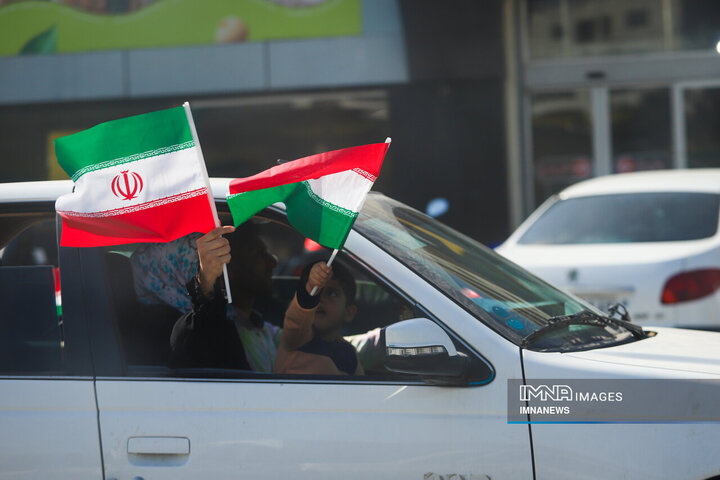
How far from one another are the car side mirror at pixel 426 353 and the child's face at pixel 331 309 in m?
0.69

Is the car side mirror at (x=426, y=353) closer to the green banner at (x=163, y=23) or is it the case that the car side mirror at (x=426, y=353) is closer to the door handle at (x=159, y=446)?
the door handle at (x=159, y=446)

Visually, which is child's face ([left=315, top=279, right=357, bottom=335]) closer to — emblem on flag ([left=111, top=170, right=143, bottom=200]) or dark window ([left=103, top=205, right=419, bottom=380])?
dark window ([left=103, top=205, right=419, bottom=380])

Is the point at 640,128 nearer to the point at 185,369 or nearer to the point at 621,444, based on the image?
the point at 621,444

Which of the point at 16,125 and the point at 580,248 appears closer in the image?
the point at 580,248

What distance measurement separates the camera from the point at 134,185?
2.67 m

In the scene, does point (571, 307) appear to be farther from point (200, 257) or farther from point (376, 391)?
point (200, 257)

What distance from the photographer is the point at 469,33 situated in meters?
12.4

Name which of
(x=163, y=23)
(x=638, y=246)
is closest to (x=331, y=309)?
(x=638, y=246)

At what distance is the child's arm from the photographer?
2938 millimetres

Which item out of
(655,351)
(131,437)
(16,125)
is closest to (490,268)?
(655,351)

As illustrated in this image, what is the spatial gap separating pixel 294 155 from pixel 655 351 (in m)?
10.3

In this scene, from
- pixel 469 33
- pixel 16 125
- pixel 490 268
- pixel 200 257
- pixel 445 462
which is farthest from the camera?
pixel 16 125

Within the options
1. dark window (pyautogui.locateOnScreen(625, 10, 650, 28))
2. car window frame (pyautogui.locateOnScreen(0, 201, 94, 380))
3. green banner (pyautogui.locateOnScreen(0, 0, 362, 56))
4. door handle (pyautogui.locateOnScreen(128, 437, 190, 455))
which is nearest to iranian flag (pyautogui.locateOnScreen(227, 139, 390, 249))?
car window frame (pyautogui.locateOnScreen(0, 201, 94, 380))

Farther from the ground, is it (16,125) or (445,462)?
(16,125)
